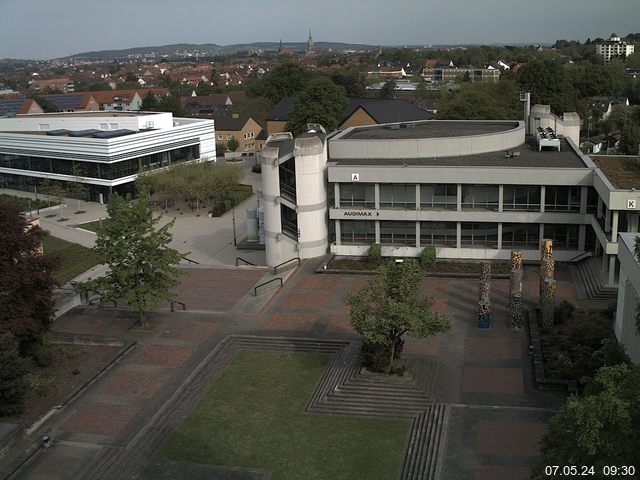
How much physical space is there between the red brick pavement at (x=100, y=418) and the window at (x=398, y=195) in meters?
21.9

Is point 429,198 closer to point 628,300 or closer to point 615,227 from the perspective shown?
point 615,227

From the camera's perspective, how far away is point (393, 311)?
27.0 m

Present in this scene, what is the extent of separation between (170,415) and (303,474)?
6437mm

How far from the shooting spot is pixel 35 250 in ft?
101

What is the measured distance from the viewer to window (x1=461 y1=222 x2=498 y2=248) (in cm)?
4309

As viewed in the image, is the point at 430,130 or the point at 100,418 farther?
the point at 430,130

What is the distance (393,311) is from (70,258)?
101ft


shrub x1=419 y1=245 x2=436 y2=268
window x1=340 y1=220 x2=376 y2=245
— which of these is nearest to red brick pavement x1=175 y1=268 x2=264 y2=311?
window x1=340 y1=220 x2=376 y2=245

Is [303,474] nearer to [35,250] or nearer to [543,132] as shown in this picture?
[35,250]

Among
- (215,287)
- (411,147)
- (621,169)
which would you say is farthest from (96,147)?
(621,169)

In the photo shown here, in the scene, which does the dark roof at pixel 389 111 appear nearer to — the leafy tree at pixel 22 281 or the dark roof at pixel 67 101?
the leafy tree at pixel 22 281

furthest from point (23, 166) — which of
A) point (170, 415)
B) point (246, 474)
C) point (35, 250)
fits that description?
point (246, 474)

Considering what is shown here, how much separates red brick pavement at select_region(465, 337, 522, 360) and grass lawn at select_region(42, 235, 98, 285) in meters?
25.5

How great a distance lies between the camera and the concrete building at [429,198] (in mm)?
41625
